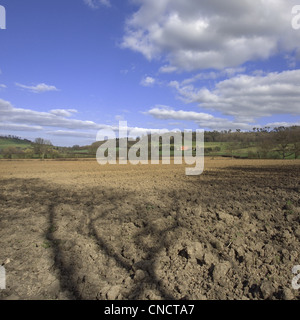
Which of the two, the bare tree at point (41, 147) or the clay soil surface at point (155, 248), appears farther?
the bare tree at point (41, 147)

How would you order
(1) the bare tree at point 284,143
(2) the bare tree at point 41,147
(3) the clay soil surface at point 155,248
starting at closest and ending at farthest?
(3) the clay soil surface at point 155,248, (1) the bare tree at point 284,143, (2) the bare tree at point 41,147

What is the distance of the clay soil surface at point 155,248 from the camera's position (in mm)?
4016

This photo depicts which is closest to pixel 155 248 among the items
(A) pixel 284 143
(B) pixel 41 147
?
(A) pixel 284 143

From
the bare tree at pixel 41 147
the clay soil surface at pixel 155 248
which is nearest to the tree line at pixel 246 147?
the bare tree at pixel 41 147

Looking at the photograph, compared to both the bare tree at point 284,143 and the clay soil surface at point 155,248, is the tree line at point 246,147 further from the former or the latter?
the clay soil surface at point 155,248

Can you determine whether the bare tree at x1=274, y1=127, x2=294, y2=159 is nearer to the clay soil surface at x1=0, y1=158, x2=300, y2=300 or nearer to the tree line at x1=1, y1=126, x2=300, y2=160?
the tree line at x1=1, y1=126, x2=300, y2=160

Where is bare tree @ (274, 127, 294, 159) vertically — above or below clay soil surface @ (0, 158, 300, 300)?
above

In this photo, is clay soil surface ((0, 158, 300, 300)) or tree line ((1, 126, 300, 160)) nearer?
clay soil surface ((0, 158, 300, 300))

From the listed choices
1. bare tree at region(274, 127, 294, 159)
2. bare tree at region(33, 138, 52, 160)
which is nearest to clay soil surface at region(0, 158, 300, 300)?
bare tree at region(274, 127, 294, 159)

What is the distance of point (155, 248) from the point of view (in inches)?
200

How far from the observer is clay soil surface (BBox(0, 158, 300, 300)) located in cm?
402

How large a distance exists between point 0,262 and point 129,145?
4909 centimetres

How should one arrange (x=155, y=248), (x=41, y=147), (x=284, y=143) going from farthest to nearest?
(x=41, y=147) < (x=284, y=143) < (x=155, y=248)

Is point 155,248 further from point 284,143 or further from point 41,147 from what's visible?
point 41,147
